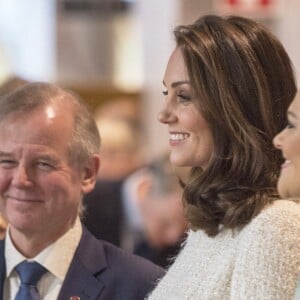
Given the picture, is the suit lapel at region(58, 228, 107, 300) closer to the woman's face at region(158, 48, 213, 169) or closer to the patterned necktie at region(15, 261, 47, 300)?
the patterned necktie at region(15, 261, 47, 300)

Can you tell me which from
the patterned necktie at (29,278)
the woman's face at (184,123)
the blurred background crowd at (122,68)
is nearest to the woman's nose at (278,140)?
the woman's face at (184,123)

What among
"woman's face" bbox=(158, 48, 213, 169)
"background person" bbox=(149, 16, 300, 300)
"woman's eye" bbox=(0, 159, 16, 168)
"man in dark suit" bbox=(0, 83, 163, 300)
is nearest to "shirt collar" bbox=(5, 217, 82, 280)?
"man in dark suit" bbox=(0, 83, 163, 300)

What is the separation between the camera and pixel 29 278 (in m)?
3.42

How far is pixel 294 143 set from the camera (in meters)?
2.80

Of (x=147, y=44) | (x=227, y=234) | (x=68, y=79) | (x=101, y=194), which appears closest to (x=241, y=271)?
(x=227, y=234)

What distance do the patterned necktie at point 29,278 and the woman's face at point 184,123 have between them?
0.58m

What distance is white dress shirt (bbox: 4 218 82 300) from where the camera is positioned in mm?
3451

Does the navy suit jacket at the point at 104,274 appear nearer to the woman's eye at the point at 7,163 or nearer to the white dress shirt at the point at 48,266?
the white dress shirt at the point at 48,266

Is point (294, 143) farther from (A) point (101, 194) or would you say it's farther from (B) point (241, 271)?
(A) point (101, 194)

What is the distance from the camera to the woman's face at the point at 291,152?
9.16 feet

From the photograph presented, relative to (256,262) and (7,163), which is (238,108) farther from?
(7,163)

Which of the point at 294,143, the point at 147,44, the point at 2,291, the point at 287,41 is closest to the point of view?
the point at 294,143

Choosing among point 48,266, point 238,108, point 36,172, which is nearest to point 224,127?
point 238,108

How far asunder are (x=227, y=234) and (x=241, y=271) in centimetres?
21
